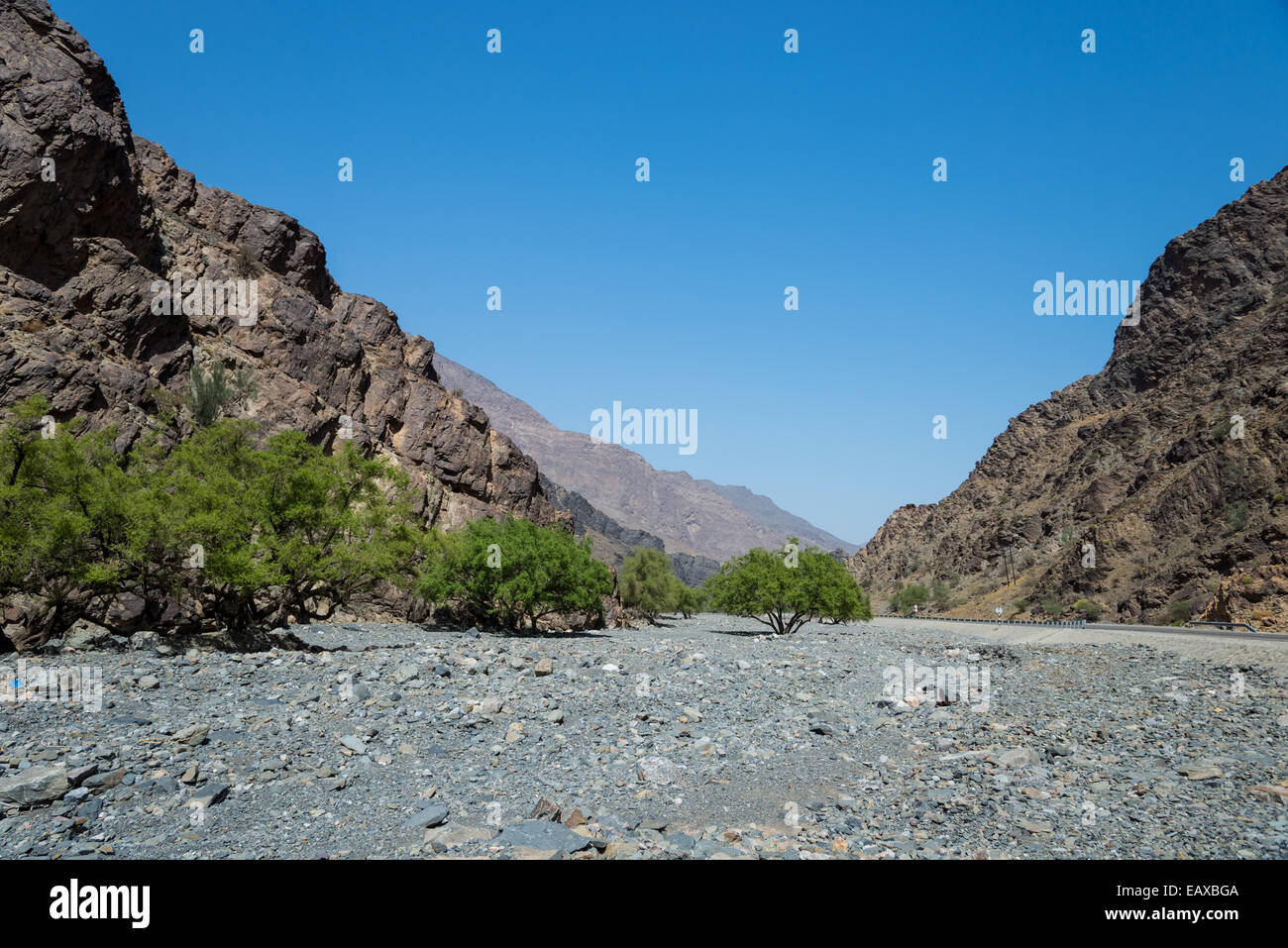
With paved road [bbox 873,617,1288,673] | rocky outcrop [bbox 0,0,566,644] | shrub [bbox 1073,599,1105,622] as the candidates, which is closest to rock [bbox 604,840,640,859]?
paved road [bbox 873,617,1288,673]

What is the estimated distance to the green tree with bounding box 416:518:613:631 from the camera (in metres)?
36.2

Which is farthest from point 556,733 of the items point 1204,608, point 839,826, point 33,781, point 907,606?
point 907,606

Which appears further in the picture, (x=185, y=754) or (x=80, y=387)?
(x=80, y=387)

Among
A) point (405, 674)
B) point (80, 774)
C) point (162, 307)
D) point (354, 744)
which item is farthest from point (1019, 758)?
point (162, 307)

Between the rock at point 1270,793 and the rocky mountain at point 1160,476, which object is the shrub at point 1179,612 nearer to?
the rocky mountain at point 1160,476

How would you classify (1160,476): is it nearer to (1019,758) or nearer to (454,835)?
(1019,758)

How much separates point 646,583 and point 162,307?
49.2 m

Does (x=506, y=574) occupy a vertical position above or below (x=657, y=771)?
above

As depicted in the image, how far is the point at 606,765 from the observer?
14383 millimetres

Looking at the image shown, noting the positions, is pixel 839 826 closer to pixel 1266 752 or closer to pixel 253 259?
pixel 1266 752

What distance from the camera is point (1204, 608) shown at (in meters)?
42.1

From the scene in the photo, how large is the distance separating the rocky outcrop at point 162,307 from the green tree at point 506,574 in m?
8.58

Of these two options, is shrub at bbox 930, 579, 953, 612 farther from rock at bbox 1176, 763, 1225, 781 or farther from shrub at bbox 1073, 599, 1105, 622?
rock at bbox 1176, 763, 1225, 781
